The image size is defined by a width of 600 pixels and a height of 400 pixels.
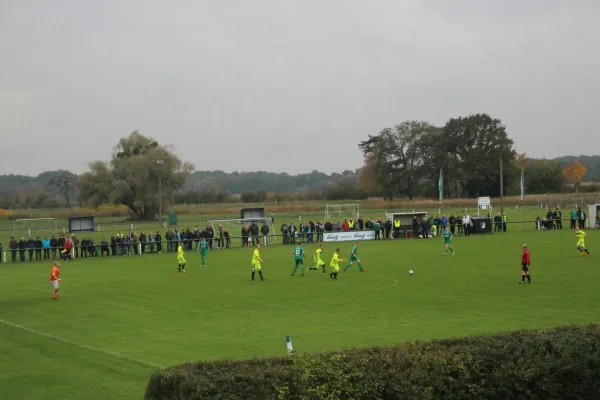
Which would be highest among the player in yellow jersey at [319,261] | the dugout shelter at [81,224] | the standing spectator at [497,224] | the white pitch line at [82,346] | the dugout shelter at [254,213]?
the dugout shelter at [254,213]

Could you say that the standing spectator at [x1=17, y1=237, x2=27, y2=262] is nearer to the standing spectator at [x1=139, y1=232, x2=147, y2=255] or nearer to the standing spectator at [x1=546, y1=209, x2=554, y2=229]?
the standing spectator at [x1=139, y1=232, x2=147, y2=255]

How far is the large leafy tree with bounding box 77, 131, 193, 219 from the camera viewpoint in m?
90.1

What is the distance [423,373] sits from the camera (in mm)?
9953

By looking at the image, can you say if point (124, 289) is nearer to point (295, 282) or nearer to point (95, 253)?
point (295, 282)

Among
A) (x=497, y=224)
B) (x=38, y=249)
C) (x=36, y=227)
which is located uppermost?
(x=36, y=227)

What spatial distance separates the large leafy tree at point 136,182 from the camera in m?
90.1

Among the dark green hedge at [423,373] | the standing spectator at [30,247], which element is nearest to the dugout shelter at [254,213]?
the standing spectator at [30,247]

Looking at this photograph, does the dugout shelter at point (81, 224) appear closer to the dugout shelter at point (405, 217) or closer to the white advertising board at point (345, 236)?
the white advertising board at point (345, 236)

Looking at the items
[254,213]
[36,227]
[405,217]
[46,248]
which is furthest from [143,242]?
[405,217]

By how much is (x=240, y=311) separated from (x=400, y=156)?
93.0 m

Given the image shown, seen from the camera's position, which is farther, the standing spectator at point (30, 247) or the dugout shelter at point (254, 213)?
the dugout shelter at point (254, 213)

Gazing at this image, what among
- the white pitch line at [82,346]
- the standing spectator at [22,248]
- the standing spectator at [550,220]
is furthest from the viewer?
the standing spectator at [550,220]

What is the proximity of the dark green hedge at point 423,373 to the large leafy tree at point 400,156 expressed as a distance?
101822mm

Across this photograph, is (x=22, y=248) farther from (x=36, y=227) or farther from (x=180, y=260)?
(x=36, y=227)
